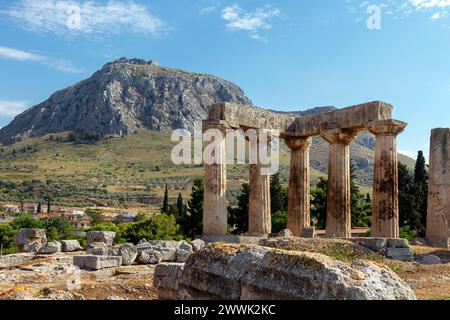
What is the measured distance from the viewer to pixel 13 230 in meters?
52.4

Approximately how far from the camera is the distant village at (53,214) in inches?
3492

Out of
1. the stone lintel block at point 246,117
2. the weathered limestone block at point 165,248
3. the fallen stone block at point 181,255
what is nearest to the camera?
the fallen stone block at point 181,255

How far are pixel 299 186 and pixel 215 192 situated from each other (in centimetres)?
652

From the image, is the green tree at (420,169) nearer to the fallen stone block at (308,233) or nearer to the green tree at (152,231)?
the green tree at (152,231)

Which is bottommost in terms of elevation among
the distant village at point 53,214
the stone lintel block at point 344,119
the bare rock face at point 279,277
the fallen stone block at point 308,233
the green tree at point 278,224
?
the distant village at point 53,214

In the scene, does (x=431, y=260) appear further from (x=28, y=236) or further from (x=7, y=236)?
(x=7, y=236)

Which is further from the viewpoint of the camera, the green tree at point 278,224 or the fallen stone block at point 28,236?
the green tree at point 278,224

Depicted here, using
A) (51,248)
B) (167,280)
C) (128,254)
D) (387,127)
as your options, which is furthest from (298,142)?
(167,280)

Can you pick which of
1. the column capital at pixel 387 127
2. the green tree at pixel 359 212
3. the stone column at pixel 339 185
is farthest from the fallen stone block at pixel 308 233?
the green tree at pixel 359 212

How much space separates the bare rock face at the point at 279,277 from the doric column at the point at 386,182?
17.2 m

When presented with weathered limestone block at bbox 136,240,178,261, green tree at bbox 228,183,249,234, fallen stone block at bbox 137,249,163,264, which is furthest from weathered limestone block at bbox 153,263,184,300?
green tree at bbox 228,183,249,234

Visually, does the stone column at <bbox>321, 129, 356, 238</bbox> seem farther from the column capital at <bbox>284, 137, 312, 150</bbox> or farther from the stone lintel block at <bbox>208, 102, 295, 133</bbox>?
the stone lintel block at <bbox>208, 102, 295, 133</bbox>

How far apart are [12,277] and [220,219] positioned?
11.1m

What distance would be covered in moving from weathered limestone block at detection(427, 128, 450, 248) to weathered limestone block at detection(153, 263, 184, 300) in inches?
706
